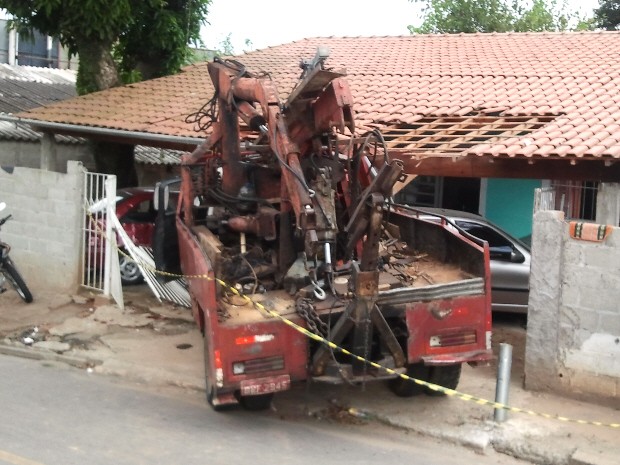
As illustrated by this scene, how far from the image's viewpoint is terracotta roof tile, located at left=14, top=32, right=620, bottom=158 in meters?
10.1

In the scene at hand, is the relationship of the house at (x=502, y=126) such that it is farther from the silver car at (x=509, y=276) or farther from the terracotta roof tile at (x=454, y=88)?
the silver car at (x=509, y=276)

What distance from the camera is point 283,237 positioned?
7.47 meters

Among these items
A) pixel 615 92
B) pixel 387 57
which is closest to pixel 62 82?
pixel 387 57

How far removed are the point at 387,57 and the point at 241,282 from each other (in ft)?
32.9

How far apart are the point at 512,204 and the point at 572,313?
6.45 metres

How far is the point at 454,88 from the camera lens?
1322 cm

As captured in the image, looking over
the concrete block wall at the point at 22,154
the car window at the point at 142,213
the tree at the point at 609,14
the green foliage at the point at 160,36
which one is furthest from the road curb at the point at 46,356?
the tree at the point at 609,14

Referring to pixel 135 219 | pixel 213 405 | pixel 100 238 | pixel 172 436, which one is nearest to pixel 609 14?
pixel 135 219

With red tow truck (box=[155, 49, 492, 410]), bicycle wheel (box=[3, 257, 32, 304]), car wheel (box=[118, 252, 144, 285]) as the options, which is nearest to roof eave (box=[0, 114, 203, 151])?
car wheel (box=[118, 252, 144, 285])

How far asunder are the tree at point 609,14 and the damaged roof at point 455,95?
14.3 m

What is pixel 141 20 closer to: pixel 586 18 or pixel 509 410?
pixel 509 410

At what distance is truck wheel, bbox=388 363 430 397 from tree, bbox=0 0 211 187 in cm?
953

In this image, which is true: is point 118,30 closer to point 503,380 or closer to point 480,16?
point 503,380

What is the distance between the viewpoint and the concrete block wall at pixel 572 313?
744 cm
